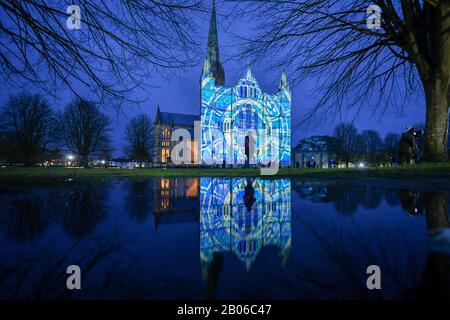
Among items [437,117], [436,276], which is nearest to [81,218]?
[436,276]

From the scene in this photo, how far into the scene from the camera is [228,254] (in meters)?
1.18

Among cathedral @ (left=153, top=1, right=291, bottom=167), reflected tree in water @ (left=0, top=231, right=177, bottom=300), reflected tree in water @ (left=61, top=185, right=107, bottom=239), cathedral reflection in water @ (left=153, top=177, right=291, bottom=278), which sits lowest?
reflected tree in water @ (left=0, top=231, right=177, bottom=300)

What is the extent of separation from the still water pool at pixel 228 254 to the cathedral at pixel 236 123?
126 feet

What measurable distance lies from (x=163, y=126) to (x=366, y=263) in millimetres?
59986

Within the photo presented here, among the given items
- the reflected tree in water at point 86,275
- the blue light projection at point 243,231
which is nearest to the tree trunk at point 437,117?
the blue light projection at point 243,231

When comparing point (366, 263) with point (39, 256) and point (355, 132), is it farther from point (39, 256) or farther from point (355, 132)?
point (355, 132)

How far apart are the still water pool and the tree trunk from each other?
585 centimetres

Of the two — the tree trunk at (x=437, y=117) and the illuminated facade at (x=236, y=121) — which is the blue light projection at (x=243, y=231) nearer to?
the tree trunk at (x=437, y=117)

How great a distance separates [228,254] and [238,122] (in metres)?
46.2

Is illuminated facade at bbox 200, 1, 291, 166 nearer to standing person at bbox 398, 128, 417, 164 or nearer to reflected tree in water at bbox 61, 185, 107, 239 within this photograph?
standing person at bbox 398, 128, 417, 164

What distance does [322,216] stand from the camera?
1.98 m

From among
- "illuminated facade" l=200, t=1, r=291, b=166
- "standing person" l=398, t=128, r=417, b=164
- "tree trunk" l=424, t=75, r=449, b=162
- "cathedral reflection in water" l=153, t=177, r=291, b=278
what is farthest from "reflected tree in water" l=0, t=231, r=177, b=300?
"illuminated facade" l=200, t=1, r=291, b=166

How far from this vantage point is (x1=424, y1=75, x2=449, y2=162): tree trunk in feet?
19.6
